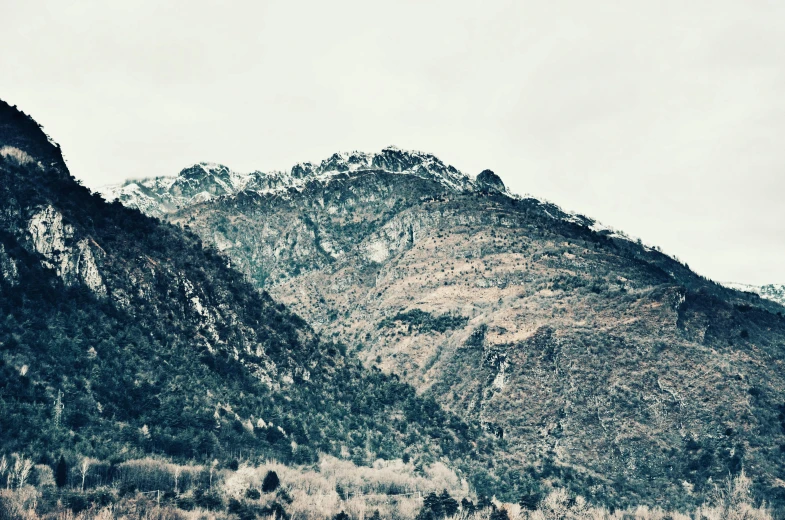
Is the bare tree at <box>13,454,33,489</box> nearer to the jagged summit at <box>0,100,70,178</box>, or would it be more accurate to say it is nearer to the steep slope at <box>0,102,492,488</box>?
the steep slope at <box>0,102,492,488</box>

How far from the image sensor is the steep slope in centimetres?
11950

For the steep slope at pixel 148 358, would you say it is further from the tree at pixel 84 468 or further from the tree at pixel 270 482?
the tree at pixel 270 482

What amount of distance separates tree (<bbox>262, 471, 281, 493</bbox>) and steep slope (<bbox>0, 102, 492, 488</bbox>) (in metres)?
6.80

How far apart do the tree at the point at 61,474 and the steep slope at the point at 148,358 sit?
2.84 m

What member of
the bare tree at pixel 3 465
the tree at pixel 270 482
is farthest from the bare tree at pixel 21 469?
the tree at pixel 270 482

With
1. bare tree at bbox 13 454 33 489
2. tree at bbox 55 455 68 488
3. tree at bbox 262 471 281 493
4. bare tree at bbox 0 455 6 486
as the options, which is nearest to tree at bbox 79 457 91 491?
tree at bbox 55 455 68 488

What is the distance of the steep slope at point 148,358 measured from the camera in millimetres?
119500

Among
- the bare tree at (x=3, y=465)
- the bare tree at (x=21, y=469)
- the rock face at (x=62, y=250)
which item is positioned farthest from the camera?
the rock face at (x=62, y=250)

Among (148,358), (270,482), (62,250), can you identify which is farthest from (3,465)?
(62,250)

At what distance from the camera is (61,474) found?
351 feet

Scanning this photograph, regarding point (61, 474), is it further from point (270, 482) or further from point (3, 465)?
point (270, 482)

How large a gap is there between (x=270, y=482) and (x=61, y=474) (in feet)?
106

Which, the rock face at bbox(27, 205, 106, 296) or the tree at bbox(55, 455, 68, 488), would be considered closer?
the tree at bbox(55, 455, 68, 488)

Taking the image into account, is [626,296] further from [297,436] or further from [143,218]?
[143,218]
